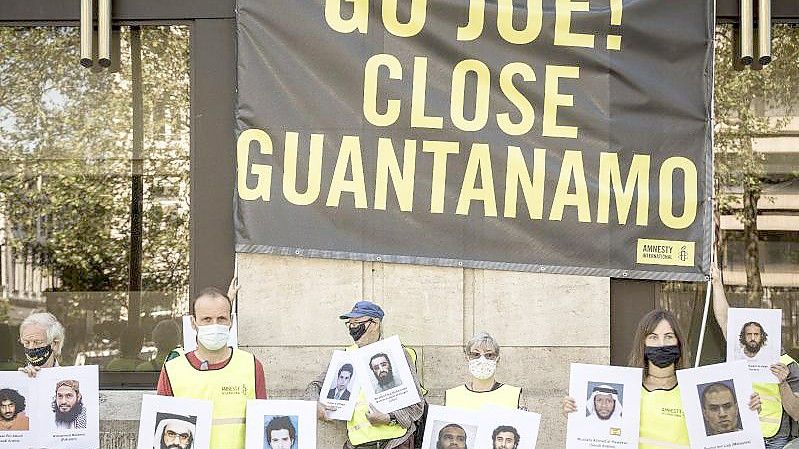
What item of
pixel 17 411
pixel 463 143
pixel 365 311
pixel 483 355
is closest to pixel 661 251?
pixel 463 143

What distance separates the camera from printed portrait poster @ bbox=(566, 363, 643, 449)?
6.32m

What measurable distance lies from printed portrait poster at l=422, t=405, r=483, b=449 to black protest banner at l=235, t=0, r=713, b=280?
2.44 metres

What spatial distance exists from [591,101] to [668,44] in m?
0.80

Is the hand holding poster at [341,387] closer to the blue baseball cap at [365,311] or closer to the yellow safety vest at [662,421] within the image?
the blue baseball cap at [365,311]

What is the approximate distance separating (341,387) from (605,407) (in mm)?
1980

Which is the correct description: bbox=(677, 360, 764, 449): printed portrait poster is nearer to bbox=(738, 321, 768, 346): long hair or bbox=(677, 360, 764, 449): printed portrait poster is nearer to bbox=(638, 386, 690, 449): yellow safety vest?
bbox=(638, 386, 690, 449): yellow safety vest

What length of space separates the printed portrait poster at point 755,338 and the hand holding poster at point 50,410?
445cm

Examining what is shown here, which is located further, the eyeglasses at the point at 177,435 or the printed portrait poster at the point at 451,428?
the printed portrait poster at the point at 451,428

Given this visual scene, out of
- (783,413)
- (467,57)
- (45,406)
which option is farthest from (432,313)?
(45,406)

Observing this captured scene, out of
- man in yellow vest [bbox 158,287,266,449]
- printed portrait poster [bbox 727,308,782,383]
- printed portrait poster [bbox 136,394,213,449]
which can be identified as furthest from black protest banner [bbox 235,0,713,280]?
printed portrait poster [bbox 136,394,213,449]

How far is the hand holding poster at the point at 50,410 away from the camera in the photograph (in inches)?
262

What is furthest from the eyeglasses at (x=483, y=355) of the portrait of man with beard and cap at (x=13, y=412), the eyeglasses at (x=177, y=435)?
the portrait of man with beard and cap at (x=13, y=412)

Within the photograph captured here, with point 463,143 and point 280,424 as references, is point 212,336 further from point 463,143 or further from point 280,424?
point 463,143

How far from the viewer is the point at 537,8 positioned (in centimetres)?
916
